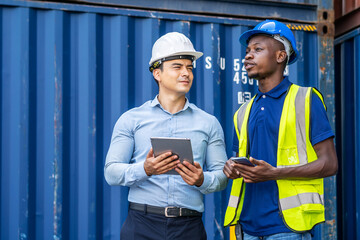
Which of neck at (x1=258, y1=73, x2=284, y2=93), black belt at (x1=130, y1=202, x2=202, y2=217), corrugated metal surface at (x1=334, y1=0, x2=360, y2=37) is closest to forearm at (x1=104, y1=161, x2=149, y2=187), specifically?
black belt at (x1=130, y1=202, x2=202, y2=217)

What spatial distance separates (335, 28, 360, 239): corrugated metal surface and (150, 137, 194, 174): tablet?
280 centimetres

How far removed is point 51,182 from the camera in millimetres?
3900

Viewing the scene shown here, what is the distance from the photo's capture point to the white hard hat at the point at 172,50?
3018mm

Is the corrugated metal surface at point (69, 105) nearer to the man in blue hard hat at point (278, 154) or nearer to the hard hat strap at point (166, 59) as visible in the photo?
the hard hat strap at point (166, 59)

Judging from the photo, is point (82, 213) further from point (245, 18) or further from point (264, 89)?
point (245, 18)

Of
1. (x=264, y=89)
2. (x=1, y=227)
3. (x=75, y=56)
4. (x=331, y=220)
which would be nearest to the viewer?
(x=264, y=89)

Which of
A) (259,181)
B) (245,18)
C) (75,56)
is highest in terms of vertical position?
(245,18)

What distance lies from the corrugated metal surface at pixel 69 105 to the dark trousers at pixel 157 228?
1.26m

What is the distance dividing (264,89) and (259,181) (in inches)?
26.5

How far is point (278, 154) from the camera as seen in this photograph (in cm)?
267

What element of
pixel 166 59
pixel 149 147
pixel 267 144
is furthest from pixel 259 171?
pixel 166 59

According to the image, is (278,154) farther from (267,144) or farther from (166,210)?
(166,210)

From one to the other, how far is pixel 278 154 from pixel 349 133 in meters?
2.68

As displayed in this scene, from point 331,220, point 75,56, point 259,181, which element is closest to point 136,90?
point 75,56
